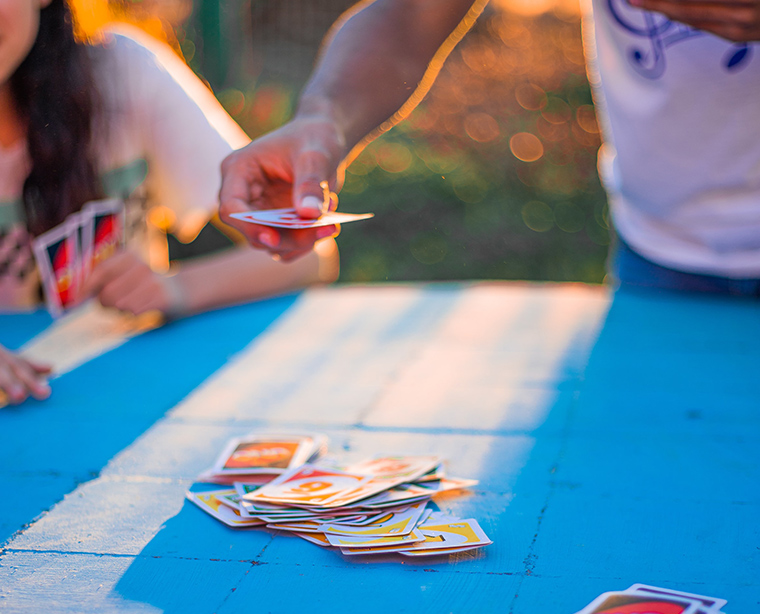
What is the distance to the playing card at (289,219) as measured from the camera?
115 centimetres

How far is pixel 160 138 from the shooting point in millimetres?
2076

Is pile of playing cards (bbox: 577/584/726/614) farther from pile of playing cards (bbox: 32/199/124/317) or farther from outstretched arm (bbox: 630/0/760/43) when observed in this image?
pile of playing cards (bbox: 32/199/124/317)

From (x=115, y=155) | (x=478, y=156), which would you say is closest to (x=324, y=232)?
(x=115, y=155)

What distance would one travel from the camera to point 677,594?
844mm

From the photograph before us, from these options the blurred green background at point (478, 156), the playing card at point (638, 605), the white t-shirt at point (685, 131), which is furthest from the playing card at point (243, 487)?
the blurred green background at point (478, 156)

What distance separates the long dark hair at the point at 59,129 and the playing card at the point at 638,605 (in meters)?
1.58

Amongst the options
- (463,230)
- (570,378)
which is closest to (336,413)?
(570,378)

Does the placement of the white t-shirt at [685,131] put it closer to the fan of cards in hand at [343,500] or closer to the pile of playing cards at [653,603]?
the fan of cards in hand at [343,500]

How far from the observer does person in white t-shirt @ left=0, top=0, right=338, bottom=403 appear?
6.10 ft

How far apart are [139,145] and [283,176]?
91 cm

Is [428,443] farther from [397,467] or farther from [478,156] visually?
[478,156]

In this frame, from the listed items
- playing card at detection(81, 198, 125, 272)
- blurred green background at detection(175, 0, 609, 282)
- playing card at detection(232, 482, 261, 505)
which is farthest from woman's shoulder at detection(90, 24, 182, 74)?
blurred green background at detection(175, 0, 609, 282)

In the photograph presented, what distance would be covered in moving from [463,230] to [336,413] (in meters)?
4.45

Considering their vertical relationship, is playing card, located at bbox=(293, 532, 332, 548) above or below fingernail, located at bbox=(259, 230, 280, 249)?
below
